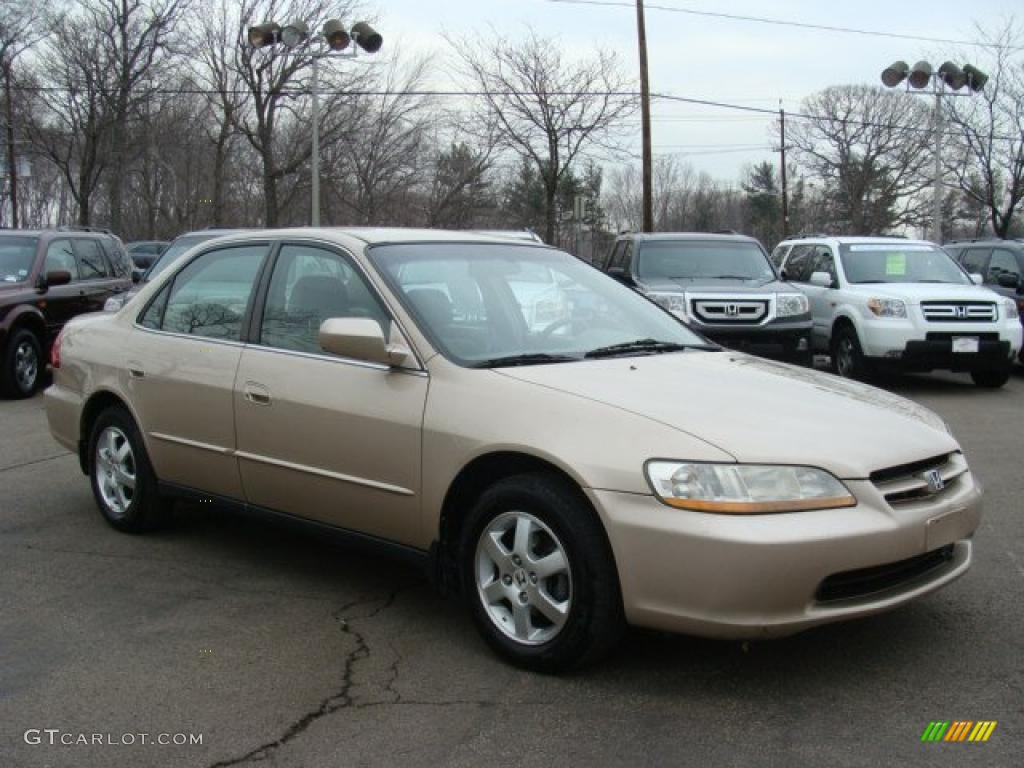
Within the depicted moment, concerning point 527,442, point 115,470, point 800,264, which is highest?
point 800,264

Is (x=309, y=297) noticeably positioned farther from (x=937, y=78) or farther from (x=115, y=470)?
(x=937, y=78)

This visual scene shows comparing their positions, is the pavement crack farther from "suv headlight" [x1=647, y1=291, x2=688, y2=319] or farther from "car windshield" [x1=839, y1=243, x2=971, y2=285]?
"car windshield" [x1=839, y1=243, x2=971, y2=285]

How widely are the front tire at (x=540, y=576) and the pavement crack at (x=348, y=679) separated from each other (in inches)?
17.2

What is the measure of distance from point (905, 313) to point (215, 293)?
8.36 m

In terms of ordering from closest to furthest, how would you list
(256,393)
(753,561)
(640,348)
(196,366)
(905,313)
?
1. (753,561)
2. (640,348)
3. (256,393)
4. (196,366)
5. (905,313)

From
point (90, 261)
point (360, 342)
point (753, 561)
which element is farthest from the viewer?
point (90, 261)

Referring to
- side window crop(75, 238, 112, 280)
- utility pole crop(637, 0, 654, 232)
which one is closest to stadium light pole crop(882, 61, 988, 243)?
utility pole crop(637, 0, 654, 232)

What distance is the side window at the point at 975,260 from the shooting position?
46.3 feet

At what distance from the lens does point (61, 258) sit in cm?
1193

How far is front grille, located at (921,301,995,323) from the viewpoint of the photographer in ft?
36.3

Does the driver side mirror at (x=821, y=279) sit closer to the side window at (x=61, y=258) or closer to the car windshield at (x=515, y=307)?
the car windshield at (x=515, y=307)

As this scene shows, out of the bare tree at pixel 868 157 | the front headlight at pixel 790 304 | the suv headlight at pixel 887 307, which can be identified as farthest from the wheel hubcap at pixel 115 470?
the bare tree at pixel 868 157

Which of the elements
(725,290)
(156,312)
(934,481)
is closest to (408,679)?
(934,481)

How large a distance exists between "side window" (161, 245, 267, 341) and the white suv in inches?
320
